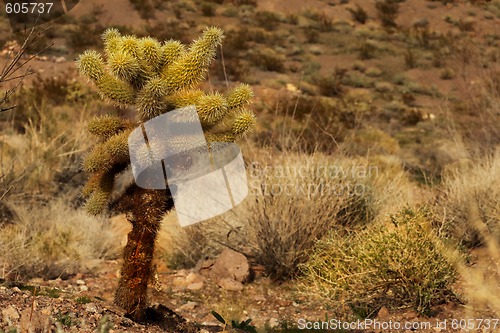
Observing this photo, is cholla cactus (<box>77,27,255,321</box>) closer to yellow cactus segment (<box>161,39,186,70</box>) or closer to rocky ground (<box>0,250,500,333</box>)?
yellow cactus segment (<box>161,39,186,70</box>)

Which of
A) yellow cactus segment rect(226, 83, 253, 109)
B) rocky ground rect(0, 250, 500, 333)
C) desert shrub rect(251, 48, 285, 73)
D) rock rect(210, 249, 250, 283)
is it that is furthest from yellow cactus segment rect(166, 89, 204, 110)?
desert shrub rect(251, 48, 285, 73)

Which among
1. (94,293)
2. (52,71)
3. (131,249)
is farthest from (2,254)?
(52,71)

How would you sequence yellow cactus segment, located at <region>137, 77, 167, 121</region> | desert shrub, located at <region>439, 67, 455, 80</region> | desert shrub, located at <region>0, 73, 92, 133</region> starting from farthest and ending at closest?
Result: desert shrub, located at <region>439, 67, 455, 80</region>
desert shrub, located at <region>0, 73, 92, 133</region>
yellow cactus segment, located at <region>137, 77, 167, 121</region>

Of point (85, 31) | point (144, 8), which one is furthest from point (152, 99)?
point (144, 8)

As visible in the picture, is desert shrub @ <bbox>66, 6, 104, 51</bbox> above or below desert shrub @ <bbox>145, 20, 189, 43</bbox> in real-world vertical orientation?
above

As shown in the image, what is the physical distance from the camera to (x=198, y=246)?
6836mm

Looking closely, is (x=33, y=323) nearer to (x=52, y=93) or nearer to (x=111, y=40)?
(x=111, y=40)

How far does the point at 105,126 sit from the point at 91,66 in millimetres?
355

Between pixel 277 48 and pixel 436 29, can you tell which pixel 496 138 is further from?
pixel 436 29

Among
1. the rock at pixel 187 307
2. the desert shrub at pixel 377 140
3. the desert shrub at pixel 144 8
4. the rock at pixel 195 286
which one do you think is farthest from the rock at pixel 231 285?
the desert shrub at pixel 144 8

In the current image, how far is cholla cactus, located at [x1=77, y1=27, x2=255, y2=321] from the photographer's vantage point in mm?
4039

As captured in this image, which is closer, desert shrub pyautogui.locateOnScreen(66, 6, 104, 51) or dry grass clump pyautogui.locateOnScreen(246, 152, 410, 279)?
dry grass clump pyautogui.locateOnScreen(246, 152, 410, 279)

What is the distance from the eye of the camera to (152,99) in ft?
13.1

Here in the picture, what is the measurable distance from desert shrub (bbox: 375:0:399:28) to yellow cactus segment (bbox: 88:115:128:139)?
1131 inches
